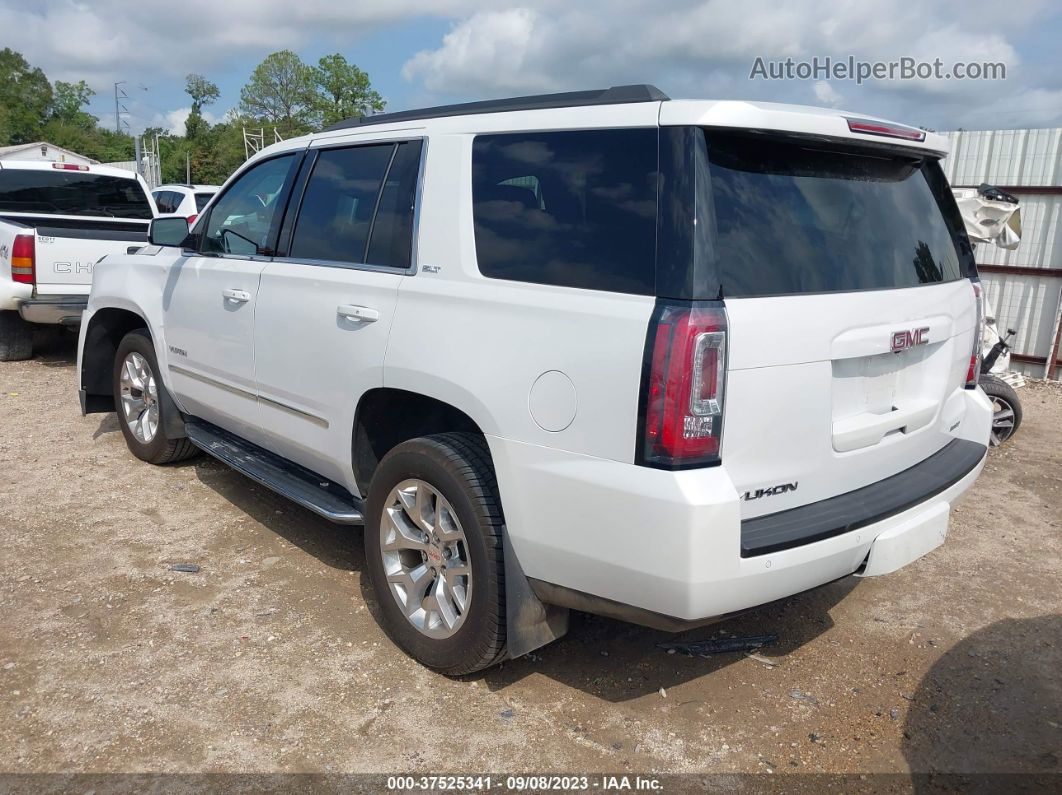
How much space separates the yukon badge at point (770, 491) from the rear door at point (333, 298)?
1461 millimetres

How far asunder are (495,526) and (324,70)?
82455 mm

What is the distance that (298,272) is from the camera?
3801mm

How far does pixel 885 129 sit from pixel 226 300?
309 cm

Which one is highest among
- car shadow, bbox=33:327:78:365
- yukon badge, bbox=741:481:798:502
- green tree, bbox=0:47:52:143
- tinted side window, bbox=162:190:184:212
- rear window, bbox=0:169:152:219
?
green tree, bbox=0:47:52:143

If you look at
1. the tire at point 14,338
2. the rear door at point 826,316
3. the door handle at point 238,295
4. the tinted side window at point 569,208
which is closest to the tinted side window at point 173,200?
the tire at point 14,338

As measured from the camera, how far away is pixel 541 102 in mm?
2939

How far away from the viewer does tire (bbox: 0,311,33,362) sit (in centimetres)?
884

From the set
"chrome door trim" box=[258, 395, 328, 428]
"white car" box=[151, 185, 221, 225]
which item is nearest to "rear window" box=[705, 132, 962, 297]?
"chrome door trim" box=[258, 395, 328, 428]

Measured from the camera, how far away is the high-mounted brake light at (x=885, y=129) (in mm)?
2775

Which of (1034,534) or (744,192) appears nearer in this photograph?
(744,192)

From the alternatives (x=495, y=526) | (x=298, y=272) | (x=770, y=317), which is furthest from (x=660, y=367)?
(x=298, y=272)

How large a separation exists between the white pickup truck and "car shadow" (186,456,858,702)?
17.2 ft

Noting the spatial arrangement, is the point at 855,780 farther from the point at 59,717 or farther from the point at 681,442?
the point at 59,717

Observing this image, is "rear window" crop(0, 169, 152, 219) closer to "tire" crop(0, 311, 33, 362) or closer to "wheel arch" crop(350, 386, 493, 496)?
"tire" crop(0, 311, 33, 362)
